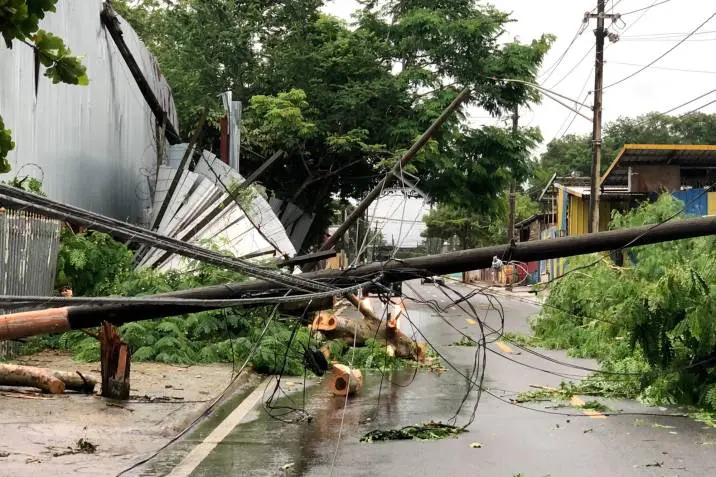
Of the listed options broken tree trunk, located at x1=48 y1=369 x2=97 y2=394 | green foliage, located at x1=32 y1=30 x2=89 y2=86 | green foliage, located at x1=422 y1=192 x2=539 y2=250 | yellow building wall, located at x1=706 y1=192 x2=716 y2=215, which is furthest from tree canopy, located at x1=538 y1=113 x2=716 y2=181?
green foliage, located at x1=32 y1=30 x2=89 y2=86

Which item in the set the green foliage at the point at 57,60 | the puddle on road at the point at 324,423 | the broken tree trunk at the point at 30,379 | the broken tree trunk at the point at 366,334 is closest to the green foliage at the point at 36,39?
the green foliage at the point at 57,60

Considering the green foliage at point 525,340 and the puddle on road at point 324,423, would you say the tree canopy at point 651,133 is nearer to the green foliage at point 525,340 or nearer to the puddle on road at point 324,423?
the green foliage at point 525,340

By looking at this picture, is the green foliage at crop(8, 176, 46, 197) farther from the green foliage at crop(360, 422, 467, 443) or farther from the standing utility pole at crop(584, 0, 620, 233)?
the standing utility pole at crop(584, 0, 620, 233)

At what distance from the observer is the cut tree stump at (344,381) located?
11.9 metres

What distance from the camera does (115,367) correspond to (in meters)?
10.6

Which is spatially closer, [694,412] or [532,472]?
[532,472]

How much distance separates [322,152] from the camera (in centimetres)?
3300

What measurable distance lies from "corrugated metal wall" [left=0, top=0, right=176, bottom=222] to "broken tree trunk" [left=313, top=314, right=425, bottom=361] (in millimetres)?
5656

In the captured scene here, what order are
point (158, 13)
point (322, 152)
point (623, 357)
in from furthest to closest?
point (158, 13) → point (322, 152) → point (623, 357)

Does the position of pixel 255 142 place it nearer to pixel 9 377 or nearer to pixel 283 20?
pixel 283 20

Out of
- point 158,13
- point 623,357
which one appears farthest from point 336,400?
point 158,13

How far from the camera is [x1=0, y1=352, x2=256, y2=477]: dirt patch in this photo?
7574 millimetres

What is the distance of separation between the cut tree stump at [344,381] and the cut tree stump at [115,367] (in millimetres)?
2796

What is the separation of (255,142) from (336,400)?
66.2 ft
